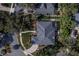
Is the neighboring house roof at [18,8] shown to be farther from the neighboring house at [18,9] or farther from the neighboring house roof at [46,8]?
the neighboring house roof at [46,8]

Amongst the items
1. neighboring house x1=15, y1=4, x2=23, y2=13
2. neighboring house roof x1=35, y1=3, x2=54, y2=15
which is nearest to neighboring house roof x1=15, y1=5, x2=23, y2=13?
neighboring house x1=15, y1=4, x2=23, y2=13

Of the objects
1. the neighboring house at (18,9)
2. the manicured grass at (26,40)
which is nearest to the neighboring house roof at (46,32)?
the manicured grass at (26,40)

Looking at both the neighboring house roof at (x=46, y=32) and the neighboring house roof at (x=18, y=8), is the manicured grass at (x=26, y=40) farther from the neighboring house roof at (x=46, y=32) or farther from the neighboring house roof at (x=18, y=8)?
the neighboring house roof at (x=18, y=8)

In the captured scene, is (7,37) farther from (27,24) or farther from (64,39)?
(64,39)

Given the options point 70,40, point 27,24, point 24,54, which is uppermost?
point 27,24

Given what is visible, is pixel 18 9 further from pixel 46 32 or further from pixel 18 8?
pixel 46 32

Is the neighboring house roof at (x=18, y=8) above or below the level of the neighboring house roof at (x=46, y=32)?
above

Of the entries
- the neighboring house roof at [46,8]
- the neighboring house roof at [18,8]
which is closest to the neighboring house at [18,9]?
Result: the neighboring house roof at [18,8]

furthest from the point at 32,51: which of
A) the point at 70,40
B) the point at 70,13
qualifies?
the point at 70,13

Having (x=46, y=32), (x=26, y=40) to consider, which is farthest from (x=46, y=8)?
(x=26, y=40)
